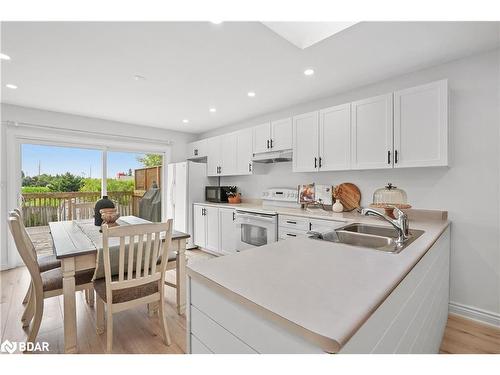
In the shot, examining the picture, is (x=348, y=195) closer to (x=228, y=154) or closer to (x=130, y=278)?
(x=228, y=154)

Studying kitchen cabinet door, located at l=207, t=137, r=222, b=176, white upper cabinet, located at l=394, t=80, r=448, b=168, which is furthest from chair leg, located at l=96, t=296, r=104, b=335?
white upper cabinet, located at l=394, t=80, r=448, b=168

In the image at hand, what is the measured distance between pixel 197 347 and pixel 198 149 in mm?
4369

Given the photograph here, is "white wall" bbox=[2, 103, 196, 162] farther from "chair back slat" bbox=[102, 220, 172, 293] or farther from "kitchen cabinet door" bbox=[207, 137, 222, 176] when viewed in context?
"chair back slat" bbox=[102, 220, 172, 293]

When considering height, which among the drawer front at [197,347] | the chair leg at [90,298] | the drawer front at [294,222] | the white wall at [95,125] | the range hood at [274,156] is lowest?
the chair leg at [90,298]

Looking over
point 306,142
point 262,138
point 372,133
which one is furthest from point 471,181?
point 262,138

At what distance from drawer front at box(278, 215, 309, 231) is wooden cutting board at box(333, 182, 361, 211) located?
664 millimetres

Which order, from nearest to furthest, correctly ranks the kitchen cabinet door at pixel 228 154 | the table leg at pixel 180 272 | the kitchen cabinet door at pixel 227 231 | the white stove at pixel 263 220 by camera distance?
the table leg at pixel 180 272, the white stove at pixel 263 220, the kitchen cabinet door at pixel 227 231, the kitchen cabinet door at pixel 228 154

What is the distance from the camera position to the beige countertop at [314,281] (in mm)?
615

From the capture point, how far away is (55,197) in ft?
12.8

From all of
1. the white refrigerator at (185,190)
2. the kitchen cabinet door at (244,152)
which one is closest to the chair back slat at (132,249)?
the kitchen cabinet door at (244,152)

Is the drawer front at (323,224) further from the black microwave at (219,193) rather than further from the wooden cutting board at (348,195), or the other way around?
the black microwave at (219,193)

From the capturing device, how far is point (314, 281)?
86 cm

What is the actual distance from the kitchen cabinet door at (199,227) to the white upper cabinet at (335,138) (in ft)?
7.59
